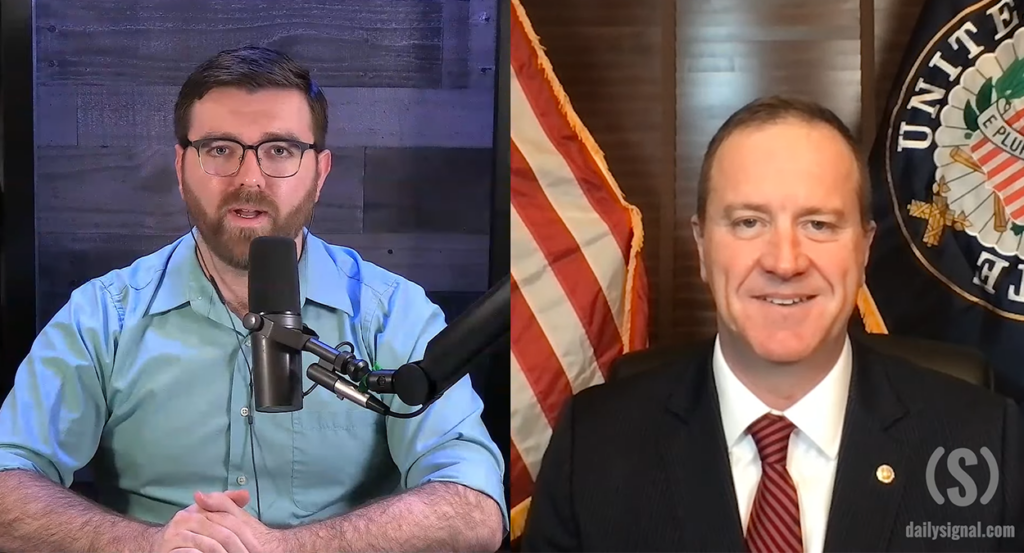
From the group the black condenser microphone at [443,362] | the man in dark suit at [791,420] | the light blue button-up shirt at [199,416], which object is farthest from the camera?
the light blue button-up shirt at [199,416]

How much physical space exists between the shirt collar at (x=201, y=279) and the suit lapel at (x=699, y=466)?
702 mm

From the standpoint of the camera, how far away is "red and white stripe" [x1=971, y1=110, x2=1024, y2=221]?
1753mm

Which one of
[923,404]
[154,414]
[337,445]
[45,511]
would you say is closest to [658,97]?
[923,404]

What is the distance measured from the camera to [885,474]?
1663 mm

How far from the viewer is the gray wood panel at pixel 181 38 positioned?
188 cm

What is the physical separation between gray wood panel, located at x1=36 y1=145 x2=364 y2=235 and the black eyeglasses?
0.07 metres

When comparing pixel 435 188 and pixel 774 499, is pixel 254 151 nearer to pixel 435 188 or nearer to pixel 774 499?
pixel 435 188

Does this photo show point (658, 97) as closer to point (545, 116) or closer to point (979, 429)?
point (545, 116)

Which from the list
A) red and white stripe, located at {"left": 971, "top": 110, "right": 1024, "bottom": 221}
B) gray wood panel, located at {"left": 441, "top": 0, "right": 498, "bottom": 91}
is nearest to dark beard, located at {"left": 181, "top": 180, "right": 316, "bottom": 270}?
gray wood panel, located at {"left": 441, "top": 0, "right": 498, "bottom": 91}

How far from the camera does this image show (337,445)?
6.12 feet

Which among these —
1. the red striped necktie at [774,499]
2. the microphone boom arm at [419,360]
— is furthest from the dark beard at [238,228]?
the red striped necktie at [774,499]

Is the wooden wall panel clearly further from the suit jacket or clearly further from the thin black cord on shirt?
the thin black cord on shirt

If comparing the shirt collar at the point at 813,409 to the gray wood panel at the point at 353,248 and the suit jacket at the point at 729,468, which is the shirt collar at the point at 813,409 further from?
the gray wood panel at the point at 353,248

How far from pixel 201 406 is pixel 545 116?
92 cm
